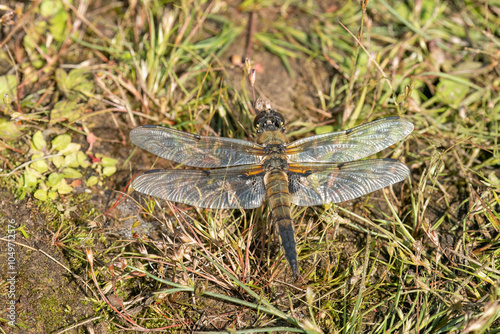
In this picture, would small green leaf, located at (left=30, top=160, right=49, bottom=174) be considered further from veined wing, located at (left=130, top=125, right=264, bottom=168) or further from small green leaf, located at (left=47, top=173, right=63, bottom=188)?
veined wing, located at (left=130, top=125, right=264, bottom=168)

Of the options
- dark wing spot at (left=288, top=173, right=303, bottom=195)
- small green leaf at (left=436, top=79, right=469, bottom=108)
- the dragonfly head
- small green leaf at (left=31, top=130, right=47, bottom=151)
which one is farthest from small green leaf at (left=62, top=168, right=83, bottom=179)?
small green leaf at (left=436, top=79, right=469, bottom=108)

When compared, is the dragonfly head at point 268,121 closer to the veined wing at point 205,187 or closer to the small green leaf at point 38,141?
the veined wing at point 205,187

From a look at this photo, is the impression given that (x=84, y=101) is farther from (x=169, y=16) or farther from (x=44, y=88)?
(x=169, y=16)

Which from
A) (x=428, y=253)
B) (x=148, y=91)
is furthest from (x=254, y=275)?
(x=148, y=91)

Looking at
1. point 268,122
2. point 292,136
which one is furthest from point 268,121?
point 292,136

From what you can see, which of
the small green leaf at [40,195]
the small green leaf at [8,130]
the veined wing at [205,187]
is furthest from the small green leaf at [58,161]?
Result: the veined wing at [205,187]

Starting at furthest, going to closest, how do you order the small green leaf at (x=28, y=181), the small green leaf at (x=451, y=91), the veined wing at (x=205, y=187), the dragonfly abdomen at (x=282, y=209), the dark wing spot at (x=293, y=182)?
the small green leaf at (x=451, y=91)
the small green leaf at (x=28, y=181)
the dark wing spot at (x=293, y=182)
the veined wing at (x=205, y=187)
the dragonfly abdomen at (x=282, y=209)

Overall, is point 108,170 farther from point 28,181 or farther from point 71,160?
point 28,181
